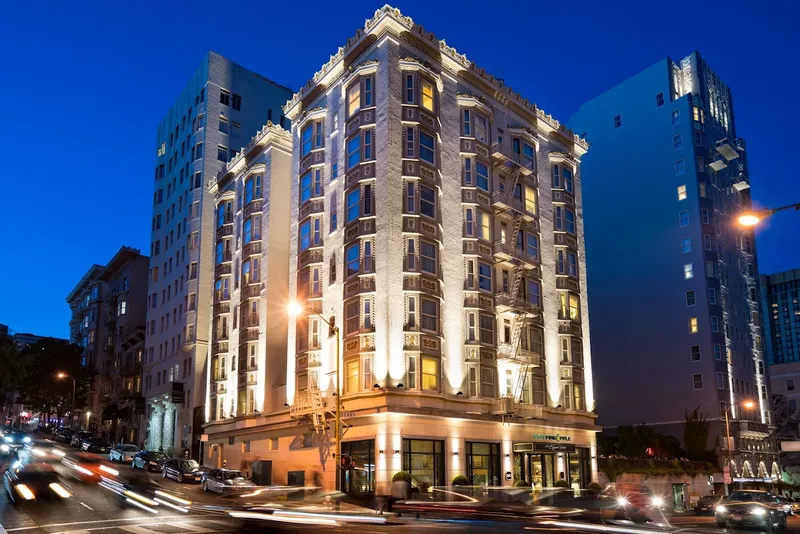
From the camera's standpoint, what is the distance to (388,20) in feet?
164

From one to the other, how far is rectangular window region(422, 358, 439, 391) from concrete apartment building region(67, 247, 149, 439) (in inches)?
2118

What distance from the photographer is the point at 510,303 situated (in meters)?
52.4

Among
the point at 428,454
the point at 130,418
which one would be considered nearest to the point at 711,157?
the point at 428,454

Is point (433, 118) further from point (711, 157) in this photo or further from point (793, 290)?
point (793, 290)

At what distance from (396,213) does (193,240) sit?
37594 mm

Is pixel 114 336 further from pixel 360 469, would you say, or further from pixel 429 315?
pixel 429 315

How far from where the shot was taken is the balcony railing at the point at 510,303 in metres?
52.1

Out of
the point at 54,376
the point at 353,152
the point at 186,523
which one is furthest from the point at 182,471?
the point at 54,376

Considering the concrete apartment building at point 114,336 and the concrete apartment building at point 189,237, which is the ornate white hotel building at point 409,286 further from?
the concrete apartment building at point 114,336

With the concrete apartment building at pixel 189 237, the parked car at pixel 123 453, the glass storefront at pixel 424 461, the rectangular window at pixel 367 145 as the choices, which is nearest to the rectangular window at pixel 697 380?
the glass storefront at pixel 424 461


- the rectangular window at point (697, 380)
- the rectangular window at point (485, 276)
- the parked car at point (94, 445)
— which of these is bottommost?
the parked car at point (94, 445)

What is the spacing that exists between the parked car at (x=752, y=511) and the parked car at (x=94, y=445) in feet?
196

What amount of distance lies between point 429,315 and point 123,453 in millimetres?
32493

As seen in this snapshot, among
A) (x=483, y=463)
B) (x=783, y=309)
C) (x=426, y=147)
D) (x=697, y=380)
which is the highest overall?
(x=783, y=309)
